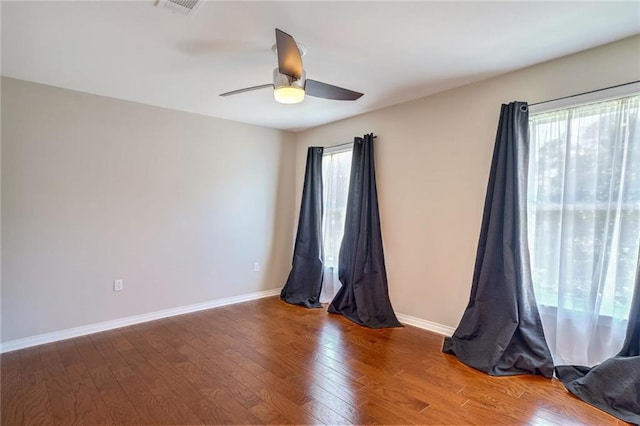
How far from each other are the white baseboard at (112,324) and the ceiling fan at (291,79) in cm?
290

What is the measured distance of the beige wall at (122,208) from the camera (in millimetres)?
2920

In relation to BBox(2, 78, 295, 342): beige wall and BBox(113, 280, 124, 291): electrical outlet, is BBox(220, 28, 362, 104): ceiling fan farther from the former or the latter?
BBox(113, 280, 124, 291): electrical outlet

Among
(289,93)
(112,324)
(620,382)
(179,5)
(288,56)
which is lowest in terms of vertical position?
(112,324)

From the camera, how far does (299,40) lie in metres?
2.23

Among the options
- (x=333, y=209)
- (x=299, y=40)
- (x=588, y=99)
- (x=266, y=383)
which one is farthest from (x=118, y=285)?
(x=588, y=99)

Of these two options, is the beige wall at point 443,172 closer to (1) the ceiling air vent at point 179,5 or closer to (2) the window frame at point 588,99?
(2) the window frame at point 588,99

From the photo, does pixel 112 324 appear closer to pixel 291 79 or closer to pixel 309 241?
pixel 309 241

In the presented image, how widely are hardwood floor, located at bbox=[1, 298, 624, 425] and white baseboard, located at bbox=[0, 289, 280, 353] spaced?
0.10m

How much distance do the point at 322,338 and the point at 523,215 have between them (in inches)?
82.0

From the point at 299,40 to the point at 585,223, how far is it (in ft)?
8.06

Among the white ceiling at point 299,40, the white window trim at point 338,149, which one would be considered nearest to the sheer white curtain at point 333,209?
the white window trim at point 338,149

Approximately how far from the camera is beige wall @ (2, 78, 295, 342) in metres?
2.92

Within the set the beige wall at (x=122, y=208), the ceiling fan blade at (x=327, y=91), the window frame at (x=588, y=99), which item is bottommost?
the beige wall at (x=122, y=208)

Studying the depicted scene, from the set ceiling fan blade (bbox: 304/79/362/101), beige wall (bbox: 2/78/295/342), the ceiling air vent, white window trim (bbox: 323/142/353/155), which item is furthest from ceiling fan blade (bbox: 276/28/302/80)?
beige wall (bbox: 2/78/295/342)
